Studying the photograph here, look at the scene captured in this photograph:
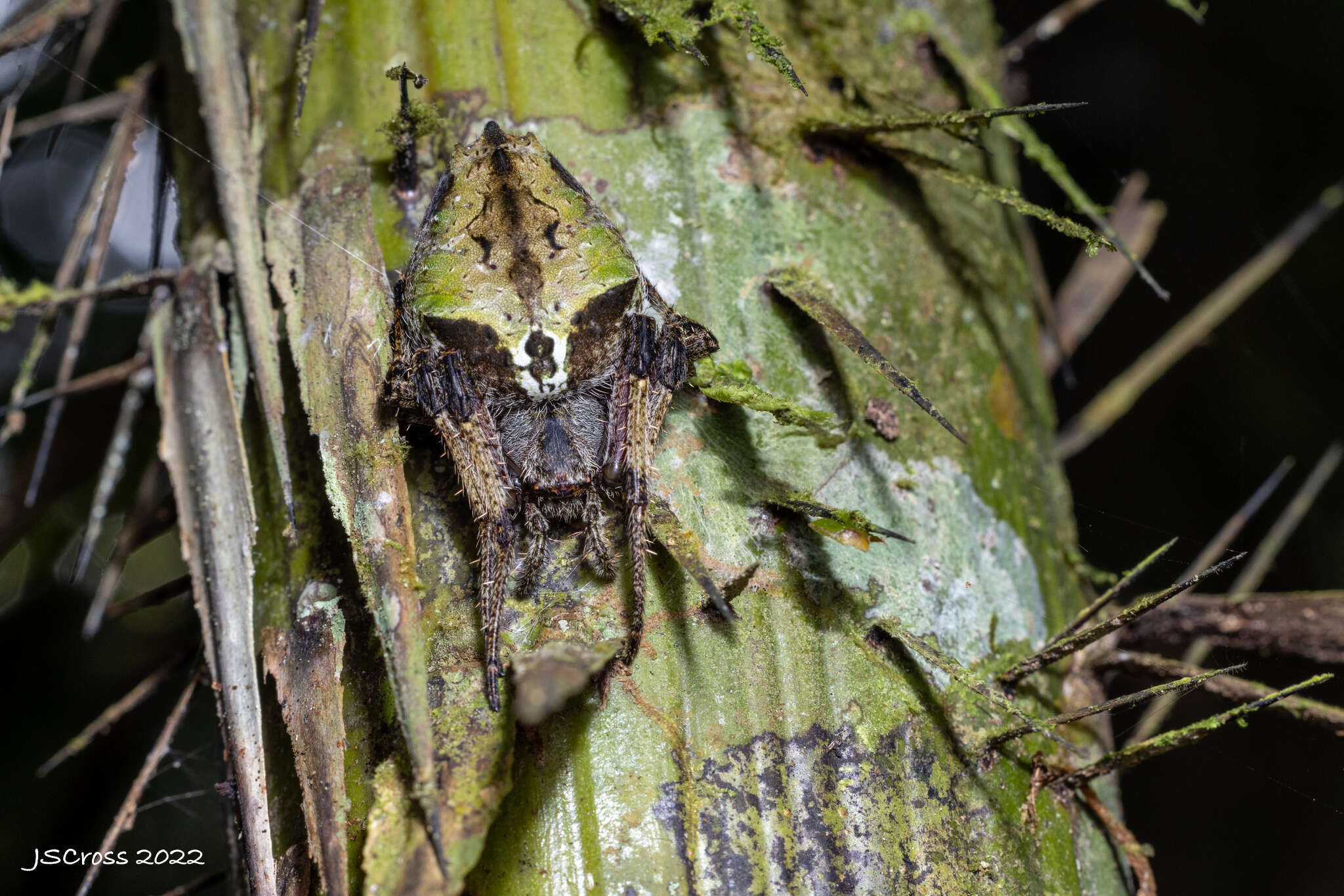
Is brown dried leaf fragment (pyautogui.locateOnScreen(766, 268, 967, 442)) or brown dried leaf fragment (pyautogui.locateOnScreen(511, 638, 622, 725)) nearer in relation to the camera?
brown dried leaf fragment (pyautogui.locateOnScreen(511, 638, 622, 725))

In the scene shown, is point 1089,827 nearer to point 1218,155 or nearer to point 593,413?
point 593,413

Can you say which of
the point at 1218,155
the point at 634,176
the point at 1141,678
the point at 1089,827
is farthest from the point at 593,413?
the point at 1218,155

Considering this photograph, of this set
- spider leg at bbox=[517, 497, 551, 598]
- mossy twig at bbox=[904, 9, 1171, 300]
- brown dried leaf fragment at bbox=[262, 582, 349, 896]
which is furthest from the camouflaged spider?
mossy twig at bbox=[904, 9, 1171, 300]

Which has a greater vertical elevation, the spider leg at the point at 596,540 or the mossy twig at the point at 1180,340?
the mossy twig at the point at 1180,340

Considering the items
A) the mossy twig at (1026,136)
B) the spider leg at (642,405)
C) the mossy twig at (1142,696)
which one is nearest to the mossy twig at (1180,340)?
the mossy twig at (1026,136)

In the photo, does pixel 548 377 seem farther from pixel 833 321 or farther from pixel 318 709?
pixel 318 709

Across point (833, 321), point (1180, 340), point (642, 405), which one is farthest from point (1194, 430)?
point (642, 405)

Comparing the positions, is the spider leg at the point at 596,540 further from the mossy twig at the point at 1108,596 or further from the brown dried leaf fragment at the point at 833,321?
the mossy twig at the point at 1108,596

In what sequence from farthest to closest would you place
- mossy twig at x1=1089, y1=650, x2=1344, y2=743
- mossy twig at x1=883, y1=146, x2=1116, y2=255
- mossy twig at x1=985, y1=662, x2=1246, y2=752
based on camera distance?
mossy twig at x1=1089, y1=650, x2=1344, y2=743
mossy twig at x1=883, y1=146, x2=1116, y2=255
mossy twig at x1=985, y1=662, x2=1246, y2=752

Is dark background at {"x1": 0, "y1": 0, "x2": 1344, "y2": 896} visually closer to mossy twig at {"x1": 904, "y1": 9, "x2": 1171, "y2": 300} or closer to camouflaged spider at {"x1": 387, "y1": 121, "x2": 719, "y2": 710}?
mossy twig at {"x1": 904, "y1": 9, "x2": 1171, "y2": 300}
